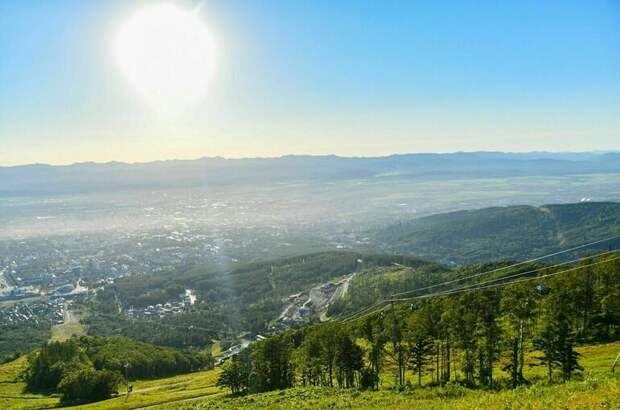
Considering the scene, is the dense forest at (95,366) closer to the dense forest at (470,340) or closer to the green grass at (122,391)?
the green grass at (122,391)

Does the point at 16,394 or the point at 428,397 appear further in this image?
the point at 16,394

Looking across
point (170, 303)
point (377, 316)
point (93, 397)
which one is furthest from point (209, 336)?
point (377, 316)

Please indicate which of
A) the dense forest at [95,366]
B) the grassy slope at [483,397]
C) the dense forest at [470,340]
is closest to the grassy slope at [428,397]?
the grassy slope at [483,397]

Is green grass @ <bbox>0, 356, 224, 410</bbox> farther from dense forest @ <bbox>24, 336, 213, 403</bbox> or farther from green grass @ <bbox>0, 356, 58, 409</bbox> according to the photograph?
dense forest @ <bbox>24, 336, 213, 403</bbox>

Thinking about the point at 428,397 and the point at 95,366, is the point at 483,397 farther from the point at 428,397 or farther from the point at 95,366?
the point at 95,366

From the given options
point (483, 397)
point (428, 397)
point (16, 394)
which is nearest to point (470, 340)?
point (428, 397)

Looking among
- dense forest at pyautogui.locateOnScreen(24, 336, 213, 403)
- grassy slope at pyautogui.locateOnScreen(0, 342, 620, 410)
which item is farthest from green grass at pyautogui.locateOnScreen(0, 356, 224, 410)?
dense forest at pyautogui.locateOnScreen(24, 336, 213, 403)

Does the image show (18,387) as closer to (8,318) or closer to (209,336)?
(209,336)

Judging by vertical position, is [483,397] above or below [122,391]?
above
